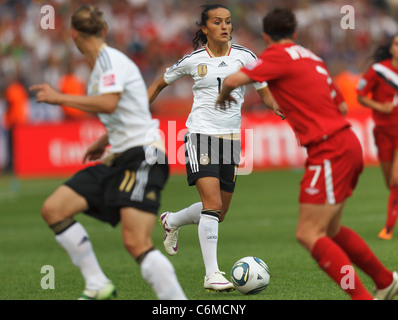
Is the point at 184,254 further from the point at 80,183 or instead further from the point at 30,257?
the point at 80,183

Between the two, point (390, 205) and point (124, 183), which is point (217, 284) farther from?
point (390, 205)

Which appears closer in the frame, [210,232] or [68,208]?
[68,208]

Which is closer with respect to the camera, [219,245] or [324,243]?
[324,243]

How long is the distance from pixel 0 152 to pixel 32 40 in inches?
162

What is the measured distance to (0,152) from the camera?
73.0 ft

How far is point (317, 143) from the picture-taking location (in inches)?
232

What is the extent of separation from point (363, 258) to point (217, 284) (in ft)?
5.76

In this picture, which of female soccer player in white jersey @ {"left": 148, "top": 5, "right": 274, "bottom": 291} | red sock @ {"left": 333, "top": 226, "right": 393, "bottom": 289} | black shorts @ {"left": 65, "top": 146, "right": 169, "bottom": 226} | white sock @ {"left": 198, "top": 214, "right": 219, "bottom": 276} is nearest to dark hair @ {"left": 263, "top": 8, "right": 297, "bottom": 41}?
black shorts @ {"left": 65, "top": 146, "right": 169, "bottom": 226}

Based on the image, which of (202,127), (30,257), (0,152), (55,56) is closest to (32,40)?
(55,56)

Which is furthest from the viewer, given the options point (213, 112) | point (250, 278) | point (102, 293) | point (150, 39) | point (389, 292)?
point (150, 39)

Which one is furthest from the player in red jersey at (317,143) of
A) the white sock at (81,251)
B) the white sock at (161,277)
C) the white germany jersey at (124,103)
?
the white sock at (81,251)

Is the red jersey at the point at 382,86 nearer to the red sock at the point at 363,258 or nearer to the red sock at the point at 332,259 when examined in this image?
the red sock at the point at 363,258

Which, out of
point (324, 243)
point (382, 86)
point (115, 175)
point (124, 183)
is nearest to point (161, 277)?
point (124, 183)

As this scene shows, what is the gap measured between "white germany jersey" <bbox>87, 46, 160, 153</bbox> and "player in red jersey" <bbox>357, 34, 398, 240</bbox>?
4.80 metres
